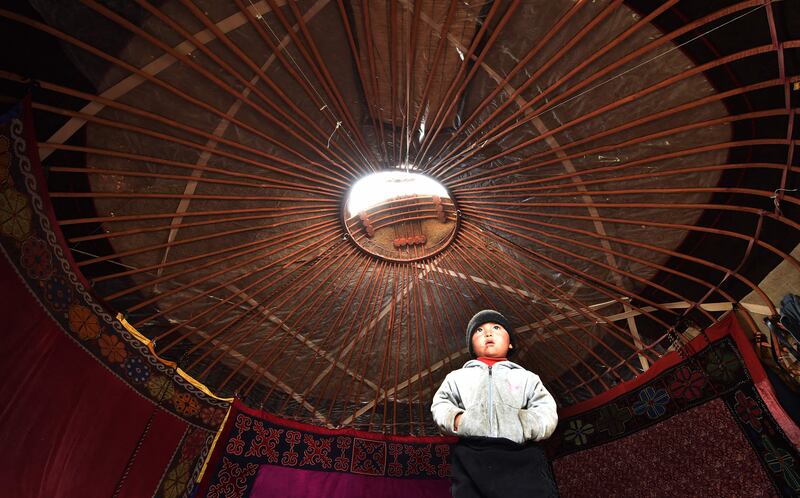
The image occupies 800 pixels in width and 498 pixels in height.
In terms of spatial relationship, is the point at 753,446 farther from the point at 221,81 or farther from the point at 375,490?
the point at 221,81

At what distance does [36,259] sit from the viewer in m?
1.94

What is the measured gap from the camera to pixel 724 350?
2330 millimetres

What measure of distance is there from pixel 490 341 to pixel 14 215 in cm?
219

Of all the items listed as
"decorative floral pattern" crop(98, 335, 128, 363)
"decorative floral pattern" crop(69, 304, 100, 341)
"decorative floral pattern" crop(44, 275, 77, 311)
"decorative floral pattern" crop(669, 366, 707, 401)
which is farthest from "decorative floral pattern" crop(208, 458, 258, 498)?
"decorative floral pattern" crop(669, 366, 707, 401)

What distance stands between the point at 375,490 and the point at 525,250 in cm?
189

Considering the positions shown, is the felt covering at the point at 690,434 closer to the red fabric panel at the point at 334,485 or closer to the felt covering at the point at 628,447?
the felt covering at the point at 628,447

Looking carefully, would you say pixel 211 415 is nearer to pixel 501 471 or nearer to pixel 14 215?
pixel 14 215

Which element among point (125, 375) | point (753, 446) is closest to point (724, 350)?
point (753, 446)

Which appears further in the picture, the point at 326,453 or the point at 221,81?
the point at 326,453

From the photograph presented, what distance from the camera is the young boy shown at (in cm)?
181

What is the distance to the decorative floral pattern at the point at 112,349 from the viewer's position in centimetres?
233

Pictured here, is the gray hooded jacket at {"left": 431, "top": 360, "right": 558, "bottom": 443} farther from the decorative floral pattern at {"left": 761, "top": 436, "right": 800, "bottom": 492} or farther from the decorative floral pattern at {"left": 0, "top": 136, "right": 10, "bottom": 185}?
the decorative floral pattern at {"left": 0, "top": 136, "right": 10, "bottom": 185}

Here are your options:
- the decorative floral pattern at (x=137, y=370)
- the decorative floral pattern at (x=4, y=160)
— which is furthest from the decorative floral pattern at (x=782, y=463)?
the decorative floral pattern at (x=4, y=160)

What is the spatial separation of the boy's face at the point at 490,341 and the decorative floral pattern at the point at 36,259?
6.71 ft
